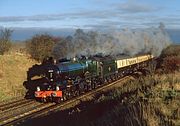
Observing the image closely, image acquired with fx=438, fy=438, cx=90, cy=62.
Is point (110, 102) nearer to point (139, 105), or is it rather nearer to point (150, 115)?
point (139, 105)

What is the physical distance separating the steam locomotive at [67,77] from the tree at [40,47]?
491 inches

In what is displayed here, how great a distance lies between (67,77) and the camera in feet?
95.9

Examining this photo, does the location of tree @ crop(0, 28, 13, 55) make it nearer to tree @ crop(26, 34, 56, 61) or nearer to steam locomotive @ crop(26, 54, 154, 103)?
tree @ crop(26, 34, 56, 61)

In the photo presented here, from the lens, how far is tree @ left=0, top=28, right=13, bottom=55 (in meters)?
50.2

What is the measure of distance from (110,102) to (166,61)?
26222 millimetres

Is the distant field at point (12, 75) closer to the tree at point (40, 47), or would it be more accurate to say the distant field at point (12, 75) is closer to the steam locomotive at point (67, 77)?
the steam locomotive at point (67, 77)

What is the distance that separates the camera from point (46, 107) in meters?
25.8

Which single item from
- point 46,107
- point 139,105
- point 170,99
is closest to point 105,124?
point 139,105

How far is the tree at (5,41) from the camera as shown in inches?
1975

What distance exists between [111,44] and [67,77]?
20482 millimetres

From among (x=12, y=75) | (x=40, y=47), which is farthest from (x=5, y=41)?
(x=12, y=75)

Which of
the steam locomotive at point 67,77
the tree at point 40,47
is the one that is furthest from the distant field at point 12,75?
the tree at point 40,47

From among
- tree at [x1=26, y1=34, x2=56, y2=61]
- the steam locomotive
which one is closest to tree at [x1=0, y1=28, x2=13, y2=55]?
tree at [x1=26, y1=34, x2=56, y2=61]

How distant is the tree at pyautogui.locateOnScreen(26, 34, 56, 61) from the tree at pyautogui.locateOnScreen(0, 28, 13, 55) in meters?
2.31
